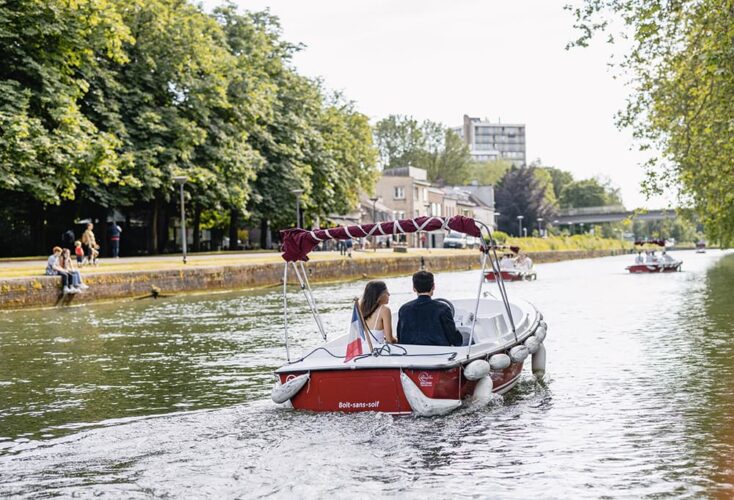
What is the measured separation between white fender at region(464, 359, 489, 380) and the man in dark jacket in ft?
2.29

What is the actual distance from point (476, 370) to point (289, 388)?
7.30 ft

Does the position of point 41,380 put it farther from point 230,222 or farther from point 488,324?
point 230,222

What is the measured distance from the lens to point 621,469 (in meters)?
9.17

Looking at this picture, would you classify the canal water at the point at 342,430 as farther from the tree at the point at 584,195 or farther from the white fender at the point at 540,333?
the tree at the point at 584,195

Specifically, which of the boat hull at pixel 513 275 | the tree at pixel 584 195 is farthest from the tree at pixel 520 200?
the boat hull at pixel 513 275

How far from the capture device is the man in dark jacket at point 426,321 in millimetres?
12422

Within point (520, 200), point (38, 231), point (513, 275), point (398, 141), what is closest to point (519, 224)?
point (520, 200)

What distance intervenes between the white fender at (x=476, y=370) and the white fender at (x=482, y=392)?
0.87 ft

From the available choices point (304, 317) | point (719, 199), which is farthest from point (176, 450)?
point (719, 199)

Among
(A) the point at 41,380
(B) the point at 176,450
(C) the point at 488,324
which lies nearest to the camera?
(B) the point at 176,450

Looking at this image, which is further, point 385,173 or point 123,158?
point 385,173

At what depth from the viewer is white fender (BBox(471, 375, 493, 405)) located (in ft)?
39.8

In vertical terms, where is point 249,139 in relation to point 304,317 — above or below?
above

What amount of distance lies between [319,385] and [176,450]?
6.49 feet
